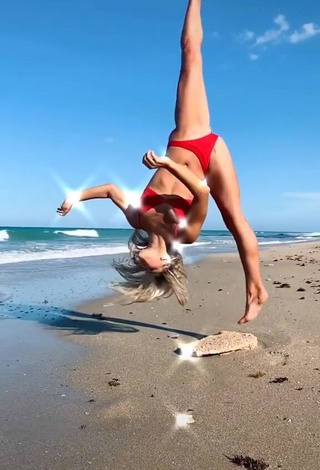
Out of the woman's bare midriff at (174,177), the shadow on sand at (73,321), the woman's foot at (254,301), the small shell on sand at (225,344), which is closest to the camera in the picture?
the woman's bare midriff at (174,177)

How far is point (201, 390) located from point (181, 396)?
0.23 m

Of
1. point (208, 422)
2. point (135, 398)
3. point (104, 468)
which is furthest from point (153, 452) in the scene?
point (135, 398)

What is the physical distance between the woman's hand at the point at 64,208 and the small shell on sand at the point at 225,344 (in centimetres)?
203

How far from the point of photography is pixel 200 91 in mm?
5336

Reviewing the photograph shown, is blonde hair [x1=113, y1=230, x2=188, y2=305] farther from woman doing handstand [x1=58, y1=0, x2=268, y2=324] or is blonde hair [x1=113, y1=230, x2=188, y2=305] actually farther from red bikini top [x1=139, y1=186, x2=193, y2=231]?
red bikini top [x1=139, y1=186, x2=193, y2=231]

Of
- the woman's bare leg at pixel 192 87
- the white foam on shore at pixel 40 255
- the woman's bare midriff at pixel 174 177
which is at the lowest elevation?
the white foam on shore at pixel 40 255

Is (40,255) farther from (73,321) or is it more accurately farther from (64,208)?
(64,208)

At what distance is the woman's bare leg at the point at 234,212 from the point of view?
5238 millimetres

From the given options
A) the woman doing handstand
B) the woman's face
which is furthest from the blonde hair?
the woman doing handstand

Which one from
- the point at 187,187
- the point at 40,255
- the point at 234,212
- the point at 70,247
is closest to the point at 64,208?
the point at 187,187

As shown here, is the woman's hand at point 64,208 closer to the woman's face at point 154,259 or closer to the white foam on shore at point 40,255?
the woman's face at point 154,259

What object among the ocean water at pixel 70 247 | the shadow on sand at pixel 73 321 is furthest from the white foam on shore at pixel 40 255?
the shadow on sand at pixel 73 321

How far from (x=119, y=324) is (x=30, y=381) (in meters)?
2.78

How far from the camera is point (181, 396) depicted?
4.71 m
